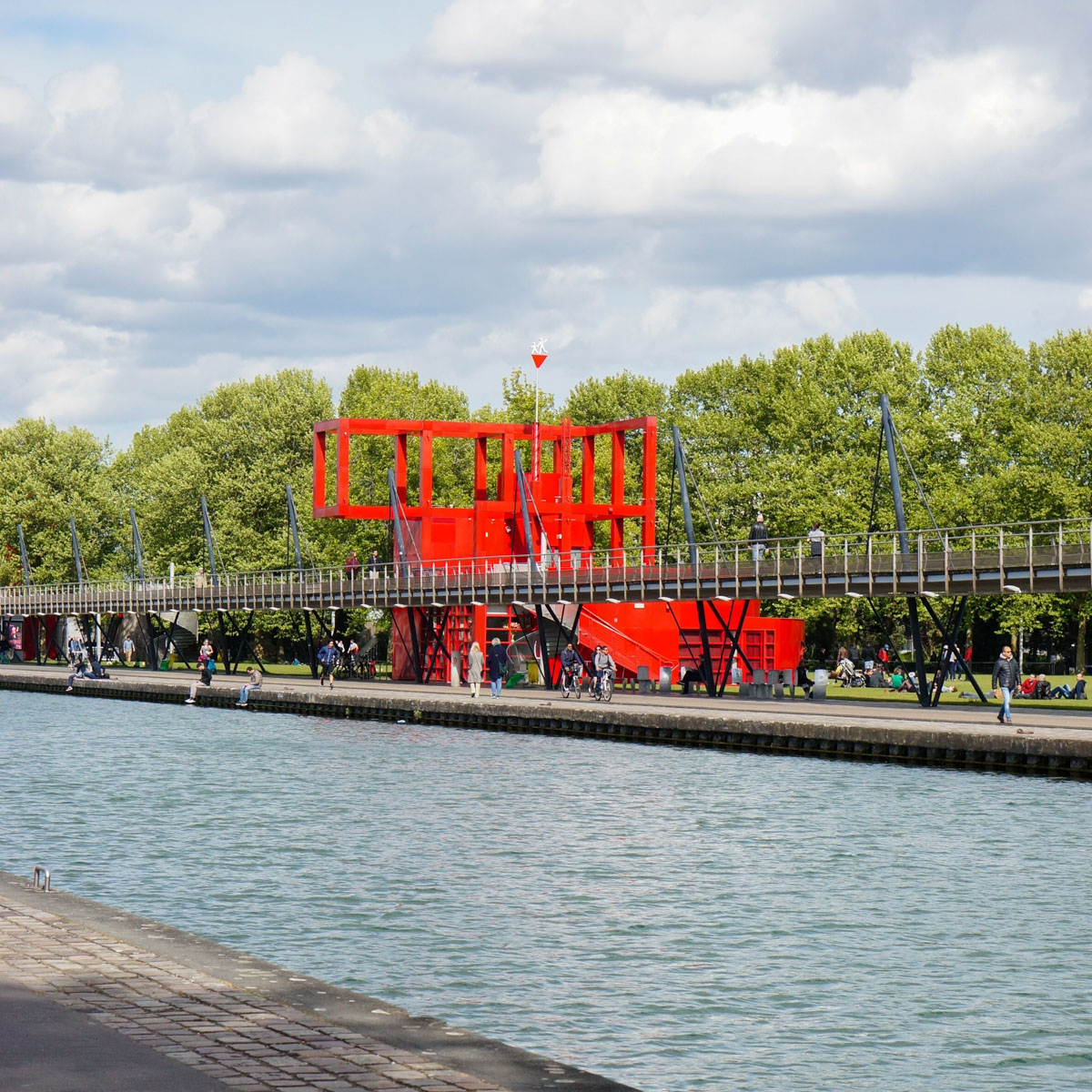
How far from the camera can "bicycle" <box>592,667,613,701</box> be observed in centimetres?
5172

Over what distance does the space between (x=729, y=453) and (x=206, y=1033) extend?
250 feet

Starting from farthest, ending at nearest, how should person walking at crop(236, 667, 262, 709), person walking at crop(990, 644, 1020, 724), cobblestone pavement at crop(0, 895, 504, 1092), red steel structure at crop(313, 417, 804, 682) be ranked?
1. red steel structure at crop(313, 417, 804, 682)
2. person walking at crop(236, 667, 262, 709)
3. person walking at crop(990, 644, 1020, 724)
4. cobblestone pavement at crop(0, 895, 504, 1092)

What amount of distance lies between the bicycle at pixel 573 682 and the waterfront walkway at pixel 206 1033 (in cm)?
4102

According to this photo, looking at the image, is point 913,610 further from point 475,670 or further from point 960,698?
point 475,670

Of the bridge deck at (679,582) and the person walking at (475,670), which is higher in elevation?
the bridge deck at (679,582)

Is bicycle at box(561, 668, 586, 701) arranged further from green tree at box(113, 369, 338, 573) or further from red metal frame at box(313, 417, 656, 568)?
green tree at box(113, 369, 338, 573)

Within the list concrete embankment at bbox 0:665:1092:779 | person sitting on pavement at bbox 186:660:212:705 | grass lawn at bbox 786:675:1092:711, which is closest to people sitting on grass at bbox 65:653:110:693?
concrete embankment at bbox 0:665:1092:779

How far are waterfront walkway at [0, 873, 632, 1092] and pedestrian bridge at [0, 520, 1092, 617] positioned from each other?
114 feet

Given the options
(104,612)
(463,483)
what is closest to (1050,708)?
(463,483)

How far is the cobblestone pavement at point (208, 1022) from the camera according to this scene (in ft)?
31.9

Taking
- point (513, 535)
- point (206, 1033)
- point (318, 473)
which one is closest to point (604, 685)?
point (513, 535)

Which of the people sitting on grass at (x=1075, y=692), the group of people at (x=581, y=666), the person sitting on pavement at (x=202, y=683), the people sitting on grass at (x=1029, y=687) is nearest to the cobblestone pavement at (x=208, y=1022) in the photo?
the group of people at (x=581, y=666)

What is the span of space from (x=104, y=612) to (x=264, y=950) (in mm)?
76013

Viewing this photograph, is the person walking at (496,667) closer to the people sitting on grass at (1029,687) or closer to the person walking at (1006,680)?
the people sitting on grass at (1029,687)
